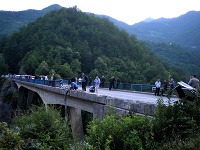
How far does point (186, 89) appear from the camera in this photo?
709 centimetres

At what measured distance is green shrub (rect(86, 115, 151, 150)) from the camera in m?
6.80

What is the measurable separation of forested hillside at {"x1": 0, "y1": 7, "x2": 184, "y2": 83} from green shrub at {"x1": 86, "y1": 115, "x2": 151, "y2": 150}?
5288cm

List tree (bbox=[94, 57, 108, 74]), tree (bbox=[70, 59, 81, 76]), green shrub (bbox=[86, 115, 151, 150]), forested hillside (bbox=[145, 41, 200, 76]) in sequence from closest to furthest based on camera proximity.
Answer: green shrub (bbox=[86, 115, 151, 150])
tree (bbox=[70, 59, 81, 76])
tree (bbox=[94, 57, 108, 74])
forested hillside (bbox=[145, 41, 200, 76])

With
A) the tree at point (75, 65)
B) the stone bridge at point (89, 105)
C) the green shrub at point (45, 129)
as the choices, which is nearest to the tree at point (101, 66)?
the tree at point (75, 65)

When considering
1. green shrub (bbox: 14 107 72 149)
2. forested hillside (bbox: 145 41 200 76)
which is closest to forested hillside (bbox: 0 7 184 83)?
forested hillside (bbox: 145 41 200 76)

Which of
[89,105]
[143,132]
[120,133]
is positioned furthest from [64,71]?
[143,132]

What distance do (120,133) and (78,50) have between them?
263ft

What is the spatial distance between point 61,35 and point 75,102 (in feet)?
261

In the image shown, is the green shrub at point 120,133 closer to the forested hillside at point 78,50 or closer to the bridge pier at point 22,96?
the bridge pier at point 22,96

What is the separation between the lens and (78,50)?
86.3m

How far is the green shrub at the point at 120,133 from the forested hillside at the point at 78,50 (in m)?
52.9

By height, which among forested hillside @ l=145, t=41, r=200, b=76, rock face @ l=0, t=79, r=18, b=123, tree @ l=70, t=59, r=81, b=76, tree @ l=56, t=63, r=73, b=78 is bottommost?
rock face @ l=0, t=79, r=18, b=123

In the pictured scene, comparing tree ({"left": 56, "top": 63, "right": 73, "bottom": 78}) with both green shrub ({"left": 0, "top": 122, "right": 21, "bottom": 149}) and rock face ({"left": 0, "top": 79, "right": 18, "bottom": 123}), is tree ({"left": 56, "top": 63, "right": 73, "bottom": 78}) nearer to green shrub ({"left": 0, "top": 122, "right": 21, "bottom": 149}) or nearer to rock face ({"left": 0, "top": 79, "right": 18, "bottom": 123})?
rock face ({"left": 0, "top": 79, "right": 18, "bottom": 123})

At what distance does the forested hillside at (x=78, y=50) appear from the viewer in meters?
69.5
